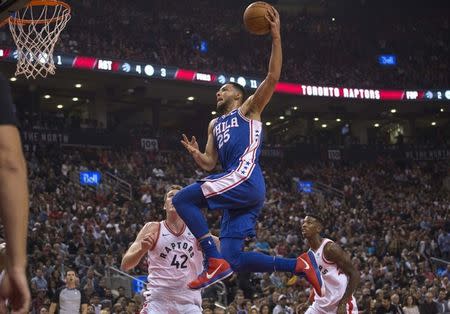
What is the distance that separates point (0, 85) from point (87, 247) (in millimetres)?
15191

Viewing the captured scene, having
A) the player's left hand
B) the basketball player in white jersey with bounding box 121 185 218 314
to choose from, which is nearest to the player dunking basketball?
the basketball player in white jersey with bounding box 121 185 218 314

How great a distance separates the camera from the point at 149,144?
99.5ft

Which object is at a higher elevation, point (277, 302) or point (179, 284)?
point (179, 284)

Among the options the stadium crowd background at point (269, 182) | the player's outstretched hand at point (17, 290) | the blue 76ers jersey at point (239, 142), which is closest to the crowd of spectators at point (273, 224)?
the stadium crowd background at point (269, 182)

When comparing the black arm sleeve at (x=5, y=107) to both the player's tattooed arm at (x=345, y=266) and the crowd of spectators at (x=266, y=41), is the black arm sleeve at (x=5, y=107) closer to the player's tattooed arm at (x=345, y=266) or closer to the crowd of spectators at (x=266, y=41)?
the player's tattooed arm at (x=345, y=266)

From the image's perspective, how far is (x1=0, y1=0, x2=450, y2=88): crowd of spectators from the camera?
31.1 meters

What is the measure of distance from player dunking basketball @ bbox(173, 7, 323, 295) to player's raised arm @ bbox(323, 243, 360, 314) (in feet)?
7.17

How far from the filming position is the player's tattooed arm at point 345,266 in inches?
330

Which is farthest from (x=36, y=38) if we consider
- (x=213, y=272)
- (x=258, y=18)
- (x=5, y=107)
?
(x=5, y=107)

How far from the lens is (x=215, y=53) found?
A: 113 feet

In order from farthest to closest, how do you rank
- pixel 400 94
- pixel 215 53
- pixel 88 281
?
pixel 400 94 < pixel 215 53 < pixel 88 281

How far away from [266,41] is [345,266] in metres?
29.0

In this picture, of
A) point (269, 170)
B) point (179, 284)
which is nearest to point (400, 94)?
point (269, 170)

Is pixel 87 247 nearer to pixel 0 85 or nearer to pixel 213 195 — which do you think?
pixel 213 195
